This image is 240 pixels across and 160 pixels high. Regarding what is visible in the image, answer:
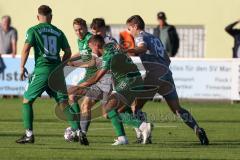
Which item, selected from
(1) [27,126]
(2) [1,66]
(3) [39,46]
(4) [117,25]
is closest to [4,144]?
(1) [27,126]

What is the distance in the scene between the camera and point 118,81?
1645 cm

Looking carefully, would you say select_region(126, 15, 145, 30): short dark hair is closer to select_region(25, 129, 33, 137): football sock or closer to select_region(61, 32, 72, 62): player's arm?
select_region(61, 32, 72, 62): player's arm

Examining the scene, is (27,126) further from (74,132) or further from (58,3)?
(58,3)

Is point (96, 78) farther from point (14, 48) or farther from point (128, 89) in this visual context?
point (14, 48)

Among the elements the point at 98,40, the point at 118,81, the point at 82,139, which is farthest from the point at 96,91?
the point at 82,139

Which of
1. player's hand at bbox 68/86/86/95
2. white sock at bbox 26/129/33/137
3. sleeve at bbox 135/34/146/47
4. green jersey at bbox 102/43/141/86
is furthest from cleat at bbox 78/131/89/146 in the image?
sleeve at bbox 135/34/146/47

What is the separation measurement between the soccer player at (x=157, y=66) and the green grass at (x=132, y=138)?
1.43 ft

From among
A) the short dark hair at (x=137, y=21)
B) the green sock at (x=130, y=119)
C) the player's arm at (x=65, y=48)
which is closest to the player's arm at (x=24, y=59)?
the player's arm at (x=65, y=48)

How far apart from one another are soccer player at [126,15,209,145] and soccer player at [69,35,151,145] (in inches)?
10.2

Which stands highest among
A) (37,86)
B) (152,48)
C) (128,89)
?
(152,48)

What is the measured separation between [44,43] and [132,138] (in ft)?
8.94

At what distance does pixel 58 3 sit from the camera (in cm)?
3731

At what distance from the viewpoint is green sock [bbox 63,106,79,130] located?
16.3m

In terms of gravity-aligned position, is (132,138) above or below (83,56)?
below
